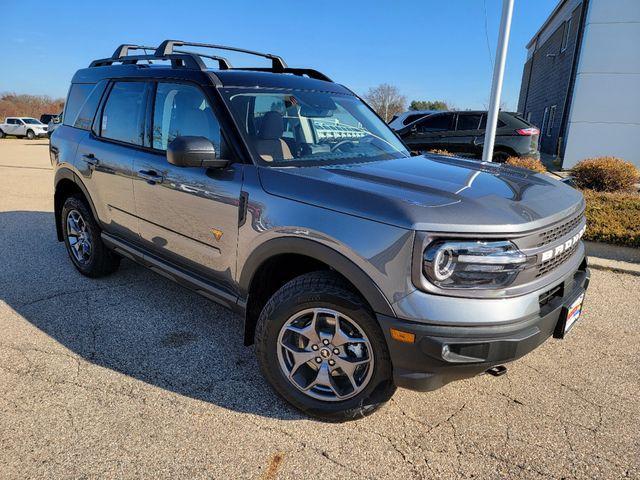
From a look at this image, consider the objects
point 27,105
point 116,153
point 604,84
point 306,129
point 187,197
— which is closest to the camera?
point 187,197

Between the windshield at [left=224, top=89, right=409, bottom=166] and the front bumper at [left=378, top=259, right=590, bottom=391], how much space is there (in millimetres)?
1272

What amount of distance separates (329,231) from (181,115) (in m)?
1.61

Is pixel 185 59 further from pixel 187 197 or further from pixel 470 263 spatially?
pixel 470 263

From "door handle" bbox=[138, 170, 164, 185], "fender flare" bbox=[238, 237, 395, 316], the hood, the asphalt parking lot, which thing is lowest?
the asphalt parking lot

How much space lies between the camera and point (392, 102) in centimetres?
5141

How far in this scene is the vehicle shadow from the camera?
2816 mm

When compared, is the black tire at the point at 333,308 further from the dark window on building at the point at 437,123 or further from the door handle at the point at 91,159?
the dark window on building at the point at 437,123

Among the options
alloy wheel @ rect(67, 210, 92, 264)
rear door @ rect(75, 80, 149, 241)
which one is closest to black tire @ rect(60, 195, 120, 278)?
alloy wheel @ rect(67, 210, 92, 264)

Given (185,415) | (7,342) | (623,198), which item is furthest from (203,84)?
(623,198)

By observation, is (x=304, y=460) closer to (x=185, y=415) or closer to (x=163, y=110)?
(x=185, y=415)

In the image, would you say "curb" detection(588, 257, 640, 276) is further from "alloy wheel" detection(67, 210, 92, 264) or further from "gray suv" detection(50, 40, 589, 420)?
"alloy wheel" detection(67, 210, 92, 264)

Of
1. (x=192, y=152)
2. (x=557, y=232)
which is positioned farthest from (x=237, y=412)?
(x=557, y=232)

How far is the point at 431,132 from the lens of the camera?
10.9m

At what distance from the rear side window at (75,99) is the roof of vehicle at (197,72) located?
6 cm
